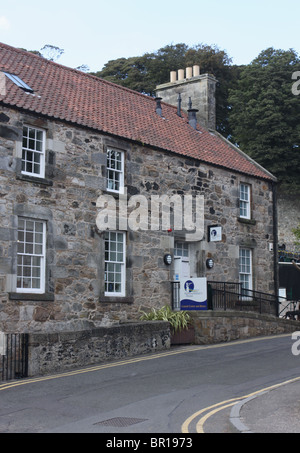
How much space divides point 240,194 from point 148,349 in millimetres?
9919

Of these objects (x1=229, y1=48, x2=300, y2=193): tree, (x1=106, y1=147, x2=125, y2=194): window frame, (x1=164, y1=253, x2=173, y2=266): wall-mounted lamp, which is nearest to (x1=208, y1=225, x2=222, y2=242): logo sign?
(x1=164, y1=253, x2=173, y2=266): wall-mounted lamp

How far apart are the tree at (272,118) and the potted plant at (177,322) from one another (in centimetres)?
2672

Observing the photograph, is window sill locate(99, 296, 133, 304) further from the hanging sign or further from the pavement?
the pavement

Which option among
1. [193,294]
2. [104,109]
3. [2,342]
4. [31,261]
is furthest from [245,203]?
[2,342]

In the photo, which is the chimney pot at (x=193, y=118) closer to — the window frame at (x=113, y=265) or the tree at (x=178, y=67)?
the window frame at (x=113, y=265)

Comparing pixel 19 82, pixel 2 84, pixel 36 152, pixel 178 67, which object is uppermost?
pixel 178 67

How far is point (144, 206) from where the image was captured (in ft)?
67.7

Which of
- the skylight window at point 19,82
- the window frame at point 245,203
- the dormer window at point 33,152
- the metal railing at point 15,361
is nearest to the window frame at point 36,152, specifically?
the dormer window at point 33,152

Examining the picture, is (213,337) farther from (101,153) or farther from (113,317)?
(101,153)

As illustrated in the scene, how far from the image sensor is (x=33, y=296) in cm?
1684

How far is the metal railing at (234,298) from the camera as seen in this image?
841 inches

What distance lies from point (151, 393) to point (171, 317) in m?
7.51

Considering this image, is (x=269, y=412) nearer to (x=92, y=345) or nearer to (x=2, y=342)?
(x=92, y=345)

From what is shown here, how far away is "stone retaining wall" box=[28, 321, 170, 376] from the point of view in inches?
563
